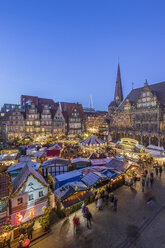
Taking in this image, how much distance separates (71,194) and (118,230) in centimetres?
306

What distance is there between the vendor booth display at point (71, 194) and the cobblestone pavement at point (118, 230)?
0.78m

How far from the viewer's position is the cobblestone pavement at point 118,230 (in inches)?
209

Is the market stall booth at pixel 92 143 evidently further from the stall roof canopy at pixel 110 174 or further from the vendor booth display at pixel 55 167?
the stall roof canopy at pixel 110 174

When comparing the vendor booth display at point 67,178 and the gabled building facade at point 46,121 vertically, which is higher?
the gabled building facade at point 46,121

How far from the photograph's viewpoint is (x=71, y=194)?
7.02 meters

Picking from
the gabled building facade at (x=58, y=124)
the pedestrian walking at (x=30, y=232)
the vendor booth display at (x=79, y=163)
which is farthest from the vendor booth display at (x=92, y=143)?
the gabled building facade at (x=58, y=124)

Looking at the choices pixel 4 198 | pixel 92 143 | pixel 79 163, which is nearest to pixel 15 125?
pixel 92 143

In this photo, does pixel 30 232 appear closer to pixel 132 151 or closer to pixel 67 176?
pixel 67 176

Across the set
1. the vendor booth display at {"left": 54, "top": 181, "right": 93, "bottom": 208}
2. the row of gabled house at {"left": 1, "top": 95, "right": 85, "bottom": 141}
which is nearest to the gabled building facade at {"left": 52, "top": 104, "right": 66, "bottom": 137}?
the row of gabled house at {"left": 1, "top": 95, "right": 85, "bottom": 141}

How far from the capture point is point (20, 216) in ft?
17.7

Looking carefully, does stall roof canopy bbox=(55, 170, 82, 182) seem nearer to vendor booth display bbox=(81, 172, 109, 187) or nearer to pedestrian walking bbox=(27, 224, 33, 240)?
vendor booth display bbox=(81, 172, 109, 187)

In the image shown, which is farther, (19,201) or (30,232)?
(30,232)

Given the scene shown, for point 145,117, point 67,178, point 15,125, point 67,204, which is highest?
point 145,117

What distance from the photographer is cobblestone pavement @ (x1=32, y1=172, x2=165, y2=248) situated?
530 cm
